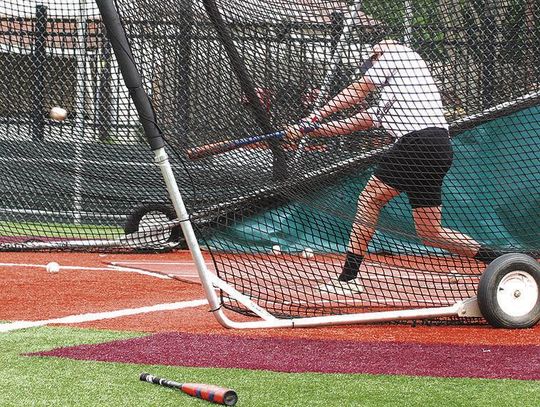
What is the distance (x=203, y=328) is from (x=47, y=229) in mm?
3902

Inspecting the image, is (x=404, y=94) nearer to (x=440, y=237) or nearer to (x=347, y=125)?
(x=347, y=125)

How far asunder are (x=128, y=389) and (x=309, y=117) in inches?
88.4

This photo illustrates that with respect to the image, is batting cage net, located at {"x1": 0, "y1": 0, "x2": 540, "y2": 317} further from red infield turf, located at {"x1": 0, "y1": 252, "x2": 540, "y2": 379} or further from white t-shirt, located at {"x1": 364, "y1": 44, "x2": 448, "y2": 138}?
red infield turf, located at {"x1": 0, "y1": 252, "x2": 540, "y2": 379}

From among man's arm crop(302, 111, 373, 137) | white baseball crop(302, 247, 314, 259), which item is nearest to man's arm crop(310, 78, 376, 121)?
man's arm crop(302, 111, 373, 137)

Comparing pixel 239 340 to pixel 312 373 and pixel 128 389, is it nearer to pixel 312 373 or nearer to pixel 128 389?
pixel 312 373

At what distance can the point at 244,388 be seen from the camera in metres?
A: 3.48

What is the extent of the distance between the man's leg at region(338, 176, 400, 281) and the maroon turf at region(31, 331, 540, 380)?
1605 mm

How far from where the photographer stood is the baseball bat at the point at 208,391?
126 inches

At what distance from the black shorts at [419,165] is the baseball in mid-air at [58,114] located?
1770mm

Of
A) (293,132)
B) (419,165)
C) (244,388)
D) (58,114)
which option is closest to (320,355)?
(244,388)

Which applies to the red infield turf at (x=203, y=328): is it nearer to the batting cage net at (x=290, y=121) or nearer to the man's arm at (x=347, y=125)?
the batting cage net at (x=290, y=121)

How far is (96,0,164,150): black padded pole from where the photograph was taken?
430 centimetres

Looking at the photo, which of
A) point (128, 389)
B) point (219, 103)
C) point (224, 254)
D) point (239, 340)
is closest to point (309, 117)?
point (219, 103)

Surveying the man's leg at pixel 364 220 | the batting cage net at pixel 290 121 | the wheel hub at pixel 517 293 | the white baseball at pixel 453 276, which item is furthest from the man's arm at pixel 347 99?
Answer: the wheel hub at pixel 517 293
